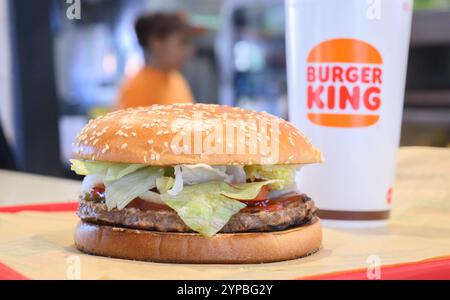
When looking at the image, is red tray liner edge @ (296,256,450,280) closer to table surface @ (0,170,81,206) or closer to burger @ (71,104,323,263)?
burger @ (71,104,323,263)

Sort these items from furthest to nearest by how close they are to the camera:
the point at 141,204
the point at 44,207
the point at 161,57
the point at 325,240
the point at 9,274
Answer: the point at 161,57, the point at 44,207, the point at 325,240, the point at 141,204, the point at 9,274

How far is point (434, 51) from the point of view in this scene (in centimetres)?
484

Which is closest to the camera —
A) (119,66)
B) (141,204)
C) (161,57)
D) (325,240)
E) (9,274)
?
(9,274)

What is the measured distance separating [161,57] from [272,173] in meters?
4.05

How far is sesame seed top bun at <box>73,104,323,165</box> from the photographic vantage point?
4.59 feet

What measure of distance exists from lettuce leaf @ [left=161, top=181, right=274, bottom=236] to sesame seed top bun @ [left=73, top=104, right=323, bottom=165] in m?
0.08

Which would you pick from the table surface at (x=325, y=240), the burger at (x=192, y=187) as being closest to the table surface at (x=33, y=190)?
the table surface at (x=325, y=240)

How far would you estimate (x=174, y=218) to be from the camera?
4.69 feet

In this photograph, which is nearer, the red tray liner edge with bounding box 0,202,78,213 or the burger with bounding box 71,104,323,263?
the burger with bounding box 71,104,323,263

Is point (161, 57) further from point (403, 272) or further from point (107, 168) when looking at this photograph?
point (403, 272)

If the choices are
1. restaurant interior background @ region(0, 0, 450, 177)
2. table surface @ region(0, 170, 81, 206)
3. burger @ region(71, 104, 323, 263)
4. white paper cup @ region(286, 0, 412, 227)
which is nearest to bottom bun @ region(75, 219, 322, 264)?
burger @ region(71, 104, 323, 263)

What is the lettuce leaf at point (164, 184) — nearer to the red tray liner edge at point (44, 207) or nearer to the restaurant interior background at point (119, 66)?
the red tray liner edge at point (44, 207)

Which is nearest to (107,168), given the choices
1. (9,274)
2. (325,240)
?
(9,274)
